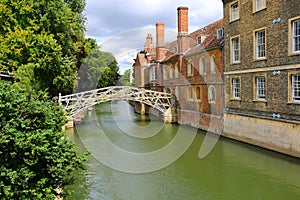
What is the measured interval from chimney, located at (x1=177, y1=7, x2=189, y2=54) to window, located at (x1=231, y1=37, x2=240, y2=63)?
786 cm

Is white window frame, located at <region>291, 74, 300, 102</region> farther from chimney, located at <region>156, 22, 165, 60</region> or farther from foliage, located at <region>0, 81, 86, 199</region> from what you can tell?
chimney, located at <region>156, 22, 165, 60</region>

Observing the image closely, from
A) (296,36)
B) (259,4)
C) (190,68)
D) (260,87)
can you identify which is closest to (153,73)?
(190,68)

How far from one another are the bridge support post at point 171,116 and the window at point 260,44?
11.7m

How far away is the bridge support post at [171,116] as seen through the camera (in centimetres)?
2618

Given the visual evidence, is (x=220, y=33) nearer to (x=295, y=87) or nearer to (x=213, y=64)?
(x=213, y=64)

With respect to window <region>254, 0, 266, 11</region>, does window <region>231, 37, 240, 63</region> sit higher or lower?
lower


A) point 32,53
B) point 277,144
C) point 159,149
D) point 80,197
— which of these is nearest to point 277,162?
point 277,144

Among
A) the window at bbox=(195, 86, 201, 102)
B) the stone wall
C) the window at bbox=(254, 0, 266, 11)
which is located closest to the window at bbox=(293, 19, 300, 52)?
the window at bbox=(254, 0, 266, 11)

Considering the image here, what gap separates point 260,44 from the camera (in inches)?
612

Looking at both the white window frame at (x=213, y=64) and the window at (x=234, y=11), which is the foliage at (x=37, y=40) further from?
the window at (x=234, y=11)

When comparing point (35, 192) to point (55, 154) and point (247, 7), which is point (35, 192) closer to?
point (55, 154)

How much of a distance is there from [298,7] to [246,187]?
7781 mm

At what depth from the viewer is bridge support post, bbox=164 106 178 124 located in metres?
26.2

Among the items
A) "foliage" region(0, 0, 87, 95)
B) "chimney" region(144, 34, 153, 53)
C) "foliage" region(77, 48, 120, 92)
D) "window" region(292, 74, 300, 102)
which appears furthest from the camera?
"foliage" region(77, 48, 120, 92)
